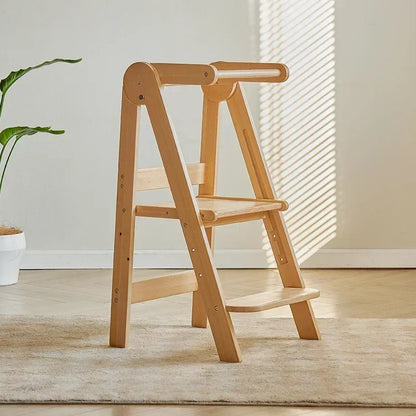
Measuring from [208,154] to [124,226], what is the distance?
18.8 inches

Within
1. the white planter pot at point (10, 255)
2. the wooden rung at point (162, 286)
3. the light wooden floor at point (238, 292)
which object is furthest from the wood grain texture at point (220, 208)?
the white planter pot at point (10, 255)

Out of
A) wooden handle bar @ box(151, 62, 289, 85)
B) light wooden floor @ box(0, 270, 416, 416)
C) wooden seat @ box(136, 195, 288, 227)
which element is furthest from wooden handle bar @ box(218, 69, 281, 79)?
light wooden floor @ box(0, 270, 416, 416)

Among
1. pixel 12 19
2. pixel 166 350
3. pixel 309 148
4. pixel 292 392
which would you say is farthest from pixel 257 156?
pixel 12 19

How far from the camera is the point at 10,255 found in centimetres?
431

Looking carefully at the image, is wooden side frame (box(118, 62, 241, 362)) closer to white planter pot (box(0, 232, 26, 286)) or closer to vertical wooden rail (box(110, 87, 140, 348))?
vertical wooden rail (box(110, 87, 140, 348))

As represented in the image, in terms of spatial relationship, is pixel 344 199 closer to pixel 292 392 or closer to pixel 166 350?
pixel 166 350

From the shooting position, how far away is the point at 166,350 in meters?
3.02

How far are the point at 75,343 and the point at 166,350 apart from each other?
0.32m

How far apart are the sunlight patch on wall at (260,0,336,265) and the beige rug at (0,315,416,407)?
1.35 m

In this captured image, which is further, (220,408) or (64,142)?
(64,142)

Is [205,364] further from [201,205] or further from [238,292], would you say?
[238,292]

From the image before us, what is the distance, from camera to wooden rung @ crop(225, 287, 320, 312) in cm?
287

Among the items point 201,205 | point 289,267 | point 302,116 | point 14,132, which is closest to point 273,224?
point 289,267

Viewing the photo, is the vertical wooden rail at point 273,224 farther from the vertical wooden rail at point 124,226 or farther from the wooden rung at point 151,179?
the vertical wooden rail at point 124,226
